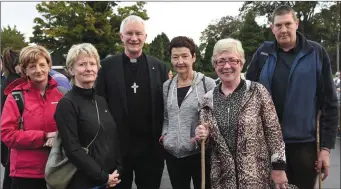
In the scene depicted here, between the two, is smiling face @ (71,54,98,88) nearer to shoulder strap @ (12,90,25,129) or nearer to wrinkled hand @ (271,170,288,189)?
shoulder strap @ (12,90,25,129)

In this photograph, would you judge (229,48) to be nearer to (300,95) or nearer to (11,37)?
(300,95)

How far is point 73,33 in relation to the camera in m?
38.0

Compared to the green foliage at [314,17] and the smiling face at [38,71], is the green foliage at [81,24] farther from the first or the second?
the smiling face at [38,71]

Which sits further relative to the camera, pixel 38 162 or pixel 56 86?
pixel 56 86

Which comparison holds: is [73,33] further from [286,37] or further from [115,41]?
[286,37]

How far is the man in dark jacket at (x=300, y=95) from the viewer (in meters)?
3.40

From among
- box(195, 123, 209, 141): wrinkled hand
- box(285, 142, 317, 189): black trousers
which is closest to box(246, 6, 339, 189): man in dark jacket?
box(285, 142, 317, 189): black trousers

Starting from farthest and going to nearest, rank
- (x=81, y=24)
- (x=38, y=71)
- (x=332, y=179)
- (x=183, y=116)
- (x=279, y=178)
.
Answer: (x=81, y=24) → (x=332, y=179) → (x=183, y=116) → (x=38, y=71) → (x=279, y=178)

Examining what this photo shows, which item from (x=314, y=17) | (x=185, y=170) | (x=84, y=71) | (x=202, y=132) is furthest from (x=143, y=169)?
(x=314, y=17)

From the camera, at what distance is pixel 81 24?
40062mm

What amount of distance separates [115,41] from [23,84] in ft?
120

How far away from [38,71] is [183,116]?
142 centimetres

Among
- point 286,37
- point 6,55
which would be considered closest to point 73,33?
point 6,55

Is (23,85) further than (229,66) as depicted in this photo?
Yes
